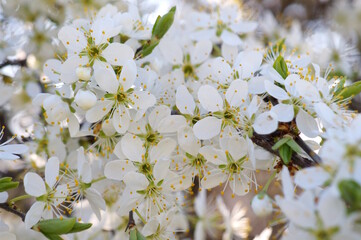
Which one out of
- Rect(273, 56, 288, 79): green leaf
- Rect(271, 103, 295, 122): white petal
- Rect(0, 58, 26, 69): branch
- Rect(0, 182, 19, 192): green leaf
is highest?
Rect(273, 56, 288, 79): green leaf

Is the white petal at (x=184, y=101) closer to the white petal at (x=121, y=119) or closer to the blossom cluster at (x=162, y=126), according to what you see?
the blossom cluster at (x=162, y=126)

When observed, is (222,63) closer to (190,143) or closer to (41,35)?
(190,143)

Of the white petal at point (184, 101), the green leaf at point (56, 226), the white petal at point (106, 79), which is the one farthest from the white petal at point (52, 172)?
the white petal at point (184, 101)

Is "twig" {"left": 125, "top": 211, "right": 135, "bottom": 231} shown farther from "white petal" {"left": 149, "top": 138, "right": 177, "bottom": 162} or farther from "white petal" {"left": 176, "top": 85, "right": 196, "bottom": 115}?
"white petal" {"left": 176, "top": 85, "right": 196, "bottom": 115}

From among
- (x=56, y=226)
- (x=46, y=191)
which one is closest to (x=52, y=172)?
(x=46, y=191)

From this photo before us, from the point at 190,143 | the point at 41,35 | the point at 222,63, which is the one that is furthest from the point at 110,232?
the point at 41,35

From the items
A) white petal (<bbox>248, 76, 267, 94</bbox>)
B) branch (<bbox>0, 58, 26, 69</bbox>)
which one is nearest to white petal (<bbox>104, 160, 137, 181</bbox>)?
white petal (<bbox>248, 76, 267, 94</bbox>)
